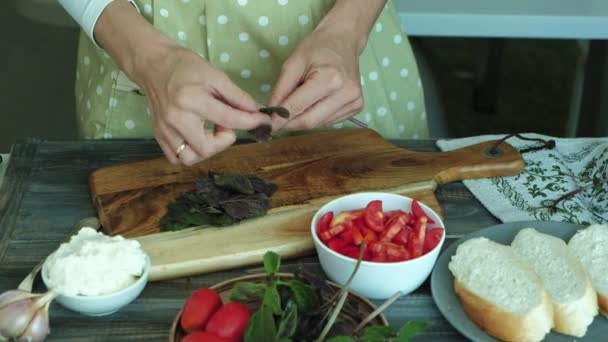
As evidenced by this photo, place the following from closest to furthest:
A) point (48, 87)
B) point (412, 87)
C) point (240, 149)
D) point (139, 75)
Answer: point (139, 75)
point (240, 149)
point (412, 87)
point (48, 87)

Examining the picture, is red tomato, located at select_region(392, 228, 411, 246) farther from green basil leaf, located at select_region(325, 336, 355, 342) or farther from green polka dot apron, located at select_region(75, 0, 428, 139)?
A: green polka dot apron, located at select_region(75, 0, 428, 139)

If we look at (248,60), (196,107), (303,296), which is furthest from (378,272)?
(248,60)

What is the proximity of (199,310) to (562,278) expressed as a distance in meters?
0.49

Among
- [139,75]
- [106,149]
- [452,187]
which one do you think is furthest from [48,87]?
[452,187]

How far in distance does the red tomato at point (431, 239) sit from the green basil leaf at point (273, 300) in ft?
0.86

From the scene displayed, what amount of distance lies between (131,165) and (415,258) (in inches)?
23.0

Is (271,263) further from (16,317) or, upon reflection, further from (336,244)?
(16,317)

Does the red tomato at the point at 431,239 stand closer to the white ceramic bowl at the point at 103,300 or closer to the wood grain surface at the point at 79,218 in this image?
the wood grain surface at the point at 79,218

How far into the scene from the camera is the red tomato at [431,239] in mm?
1070

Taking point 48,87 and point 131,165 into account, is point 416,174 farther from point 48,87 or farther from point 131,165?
point 48,87

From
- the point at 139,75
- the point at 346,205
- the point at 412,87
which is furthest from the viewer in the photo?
the point at 412,87

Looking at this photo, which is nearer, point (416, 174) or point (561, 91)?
point (416, 174)

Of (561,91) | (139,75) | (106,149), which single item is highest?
(139,75)

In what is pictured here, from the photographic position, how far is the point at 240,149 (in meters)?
1.45
